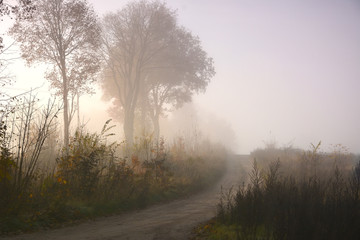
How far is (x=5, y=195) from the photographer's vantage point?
795 cm

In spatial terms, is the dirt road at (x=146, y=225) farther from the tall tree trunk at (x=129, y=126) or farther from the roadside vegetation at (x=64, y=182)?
Result: the tall tree trunk at (x=129, y=126)

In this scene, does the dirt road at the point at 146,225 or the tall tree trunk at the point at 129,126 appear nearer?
the dirt road at the point at 146,225

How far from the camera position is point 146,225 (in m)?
Answer: 8.34

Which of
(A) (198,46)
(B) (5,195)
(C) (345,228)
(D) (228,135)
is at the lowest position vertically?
(C) (345,228)

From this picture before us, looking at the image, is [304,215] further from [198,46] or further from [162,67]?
[198,46]

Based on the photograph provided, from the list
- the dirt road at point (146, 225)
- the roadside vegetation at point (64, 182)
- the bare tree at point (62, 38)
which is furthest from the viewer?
the bare tree at point (62, 38)

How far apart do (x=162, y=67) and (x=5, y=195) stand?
23.6 meters

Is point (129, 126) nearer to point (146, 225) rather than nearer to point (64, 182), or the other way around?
point (64, 182)

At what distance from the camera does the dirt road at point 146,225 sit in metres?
7.18

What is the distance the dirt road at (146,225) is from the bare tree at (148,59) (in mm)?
14046

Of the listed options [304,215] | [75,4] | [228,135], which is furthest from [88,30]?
[228,135]

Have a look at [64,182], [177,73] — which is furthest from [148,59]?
[64,182]

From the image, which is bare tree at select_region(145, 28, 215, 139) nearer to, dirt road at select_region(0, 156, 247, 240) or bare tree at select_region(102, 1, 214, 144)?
bare tree at select_region(102, 1, 214, 144)

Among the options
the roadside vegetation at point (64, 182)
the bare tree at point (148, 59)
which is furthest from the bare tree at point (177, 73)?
the roadside vegetation at point (64, 182)
